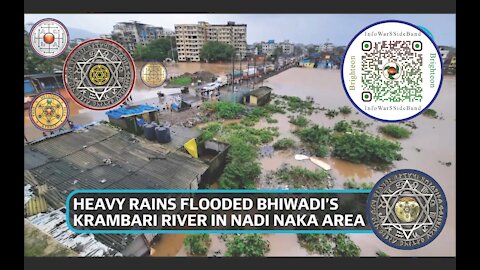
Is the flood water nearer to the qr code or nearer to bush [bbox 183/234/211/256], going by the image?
bush [bbox 183/234/211/256]

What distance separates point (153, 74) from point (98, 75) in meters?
0.91

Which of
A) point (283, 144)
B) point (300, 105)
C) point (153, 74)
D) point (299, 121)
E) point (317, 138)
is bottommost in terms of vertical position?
point (283, 144)

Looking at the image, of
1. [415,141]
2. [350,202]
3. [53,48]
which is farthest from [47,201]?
[415,141]

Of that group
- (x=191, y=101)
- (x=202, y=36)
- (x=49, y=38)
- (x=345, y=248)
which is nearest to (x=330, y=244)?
(x=345, y=248)

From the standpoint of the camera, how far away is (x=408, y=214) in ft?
10.4

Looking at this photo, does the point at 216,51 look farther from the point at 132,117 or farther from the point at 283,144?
the point at 283,144

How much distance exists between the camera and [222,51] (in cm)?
563

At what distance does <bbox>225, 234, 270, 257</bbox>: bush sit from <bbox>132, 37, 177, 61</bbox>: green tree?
3.49m

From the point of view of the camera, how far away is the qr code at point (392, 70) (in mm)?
3240

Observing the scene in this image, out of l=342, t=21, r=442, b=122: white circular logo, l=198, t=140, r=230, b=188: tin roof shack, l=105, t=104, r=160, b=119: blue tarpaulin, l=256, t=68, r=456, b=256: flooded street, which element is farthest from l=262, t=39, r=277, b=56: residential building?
l=105, t=104, r=160, b=119: blue tarpaulin

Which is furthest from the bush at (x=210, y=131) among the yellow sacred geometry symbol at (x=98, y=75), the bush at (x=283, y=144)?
the yellow sacred geometry symbol at (x=98, y=75)

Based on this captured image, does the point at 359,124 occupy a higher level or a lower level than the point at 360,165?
higher

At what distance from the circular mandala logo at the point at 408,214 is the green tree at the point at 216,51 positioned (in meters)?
4.26
